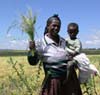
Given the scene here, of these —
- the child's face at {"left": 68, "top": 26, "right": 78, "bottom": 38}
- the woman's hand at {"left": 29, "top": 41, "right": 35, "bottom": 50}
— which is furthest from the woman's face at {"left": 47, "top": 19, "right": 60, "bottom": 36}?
the child's face at {"left": 68, "top": 26, "right": 78, "bottom": 38}

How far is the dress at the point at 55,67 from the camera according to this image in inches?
220

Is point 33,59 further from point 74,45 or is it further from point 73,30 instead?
point 73,30

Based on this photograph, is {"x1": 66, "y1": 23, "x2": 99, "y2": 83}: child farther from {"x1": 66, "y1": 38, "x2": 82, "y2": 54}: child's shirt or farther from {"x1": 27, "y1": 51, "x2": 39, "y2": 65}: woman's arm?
{"x1": 27, "y1": 51, "x2": 39, "y2": 65}: woman's arm

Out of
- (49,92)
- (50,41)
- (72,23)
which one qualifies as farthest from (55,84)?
(72,23)

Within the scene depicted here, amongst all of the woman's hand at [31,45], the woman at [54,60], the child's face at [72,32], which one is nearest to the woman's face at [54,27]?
the woman at [54,60]

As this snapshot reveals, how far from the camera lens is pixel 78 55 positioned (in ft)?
19.2

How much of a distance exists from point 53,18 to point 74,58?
22.1 inches

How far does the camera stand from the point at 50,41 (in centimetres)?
562

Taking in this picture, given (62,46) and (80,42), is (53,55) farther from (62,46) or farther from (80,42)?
(80,42)

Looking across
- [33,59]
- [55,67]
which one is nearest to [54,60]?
[55,67]

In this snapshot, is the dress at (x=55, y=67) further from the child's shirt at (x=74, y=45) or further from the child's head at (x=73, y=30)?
the child's head at (x=73, y=30)

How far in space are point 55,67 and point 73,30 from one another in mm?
688

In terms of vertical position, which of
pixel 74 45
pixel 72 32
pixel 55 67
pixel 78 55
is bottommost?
pixel 55 67

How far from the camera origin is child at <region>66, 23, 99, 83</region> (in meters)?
5.77
